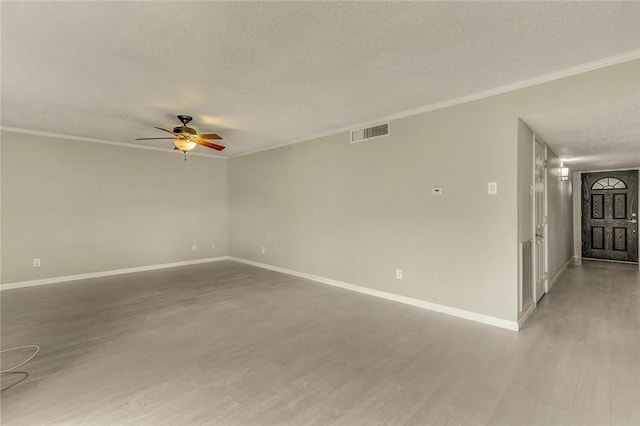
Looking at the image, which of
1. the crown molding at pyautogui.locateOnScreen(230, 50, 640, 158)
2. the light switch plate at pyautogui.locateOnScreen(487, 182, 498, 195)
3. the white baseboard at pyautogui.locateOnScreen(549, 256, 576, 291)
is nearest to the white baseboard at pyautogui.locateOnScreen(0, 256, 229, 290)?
the crown molding at pyautogui.locateOnScreen(230, 50, 640, 158)

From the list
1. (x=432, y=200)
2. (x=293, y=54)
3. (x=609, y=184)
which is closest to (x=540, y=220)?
(x=432, y=200)

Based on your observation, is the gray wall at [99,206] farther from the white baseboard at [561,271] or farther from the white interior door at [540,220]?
the white baseboard at [561,271]

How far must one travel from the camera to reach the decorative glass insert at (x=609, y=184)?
699 cm

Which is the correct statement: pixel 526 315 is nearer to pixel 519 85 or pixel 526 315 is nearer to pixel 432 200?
pixel 432 200

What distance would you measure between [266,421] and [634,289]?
237 inches

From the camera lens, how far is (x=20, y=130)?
4.95 meters

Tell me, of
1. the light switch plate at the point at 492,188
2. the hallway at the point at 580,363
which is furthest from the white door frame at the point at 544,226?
the light switch plate at the point at 492,188

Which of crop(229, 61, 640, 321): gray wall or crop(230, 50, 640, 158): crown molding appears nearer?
crop(230, 50, 640, 158): crown molding

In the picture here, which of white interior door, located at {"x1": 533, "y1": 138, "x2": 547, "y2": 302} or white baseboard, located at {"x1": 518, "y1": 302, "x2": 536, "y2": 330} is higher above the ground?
white interior door, located at {"x1": 533, "y1": 138, "x2": 547, "y2": 302}

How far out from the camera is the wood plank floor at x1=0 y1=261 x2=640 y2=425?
6.28ft

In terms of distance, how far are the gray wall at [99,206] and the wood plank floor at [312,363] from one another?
1.30 m

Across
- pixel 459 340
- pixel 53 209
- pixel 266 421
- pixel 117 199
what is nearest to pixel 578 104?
pixel 459 340

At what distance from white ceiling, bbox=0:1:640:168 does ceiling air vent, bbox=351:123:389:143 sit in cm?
30

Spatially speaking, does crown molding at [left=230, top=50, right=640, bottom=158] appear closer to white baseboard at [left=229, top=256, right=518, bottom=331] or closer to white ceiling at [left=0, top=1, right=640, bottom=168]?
white ceiling at [left=0, top=1, right=640, bottom=168]
